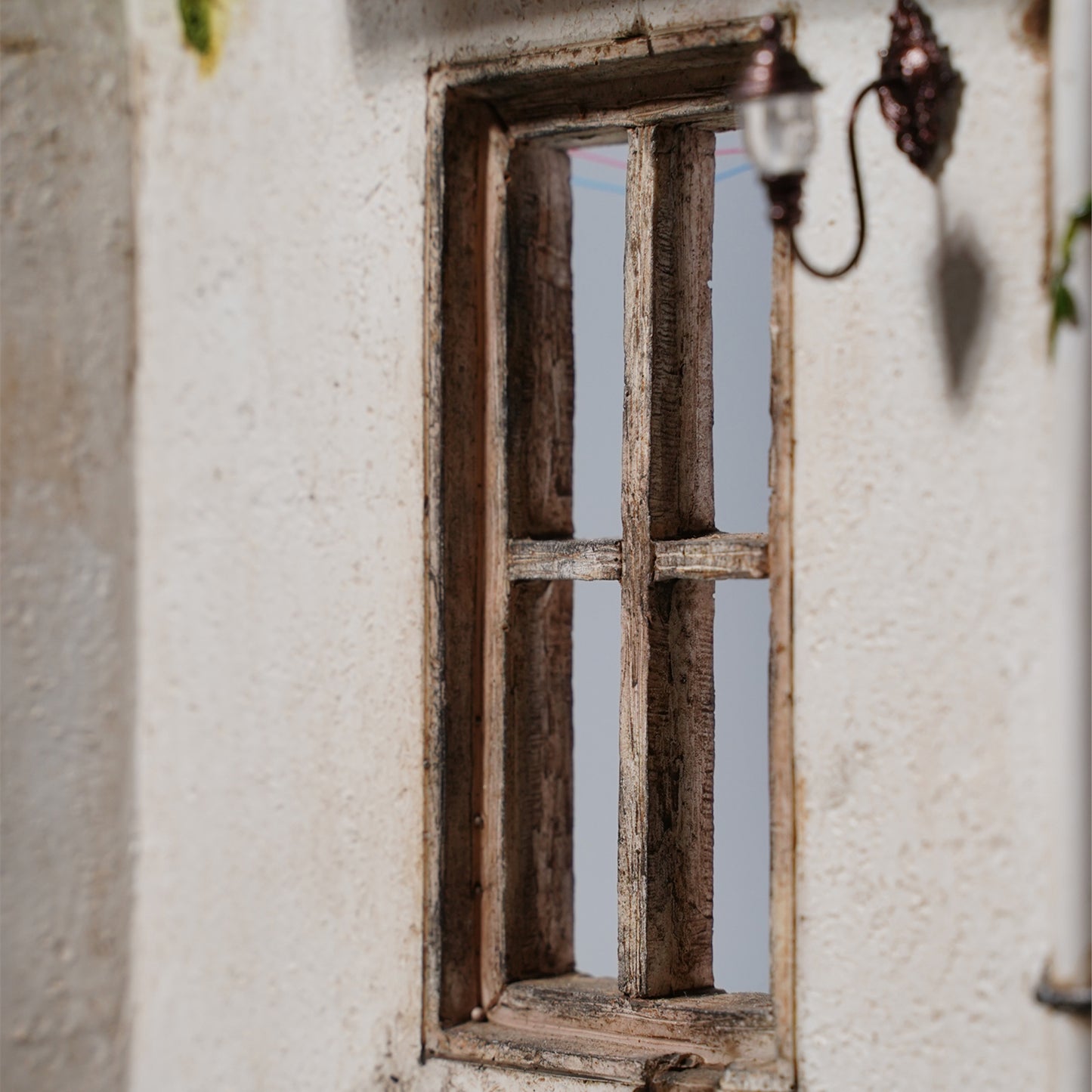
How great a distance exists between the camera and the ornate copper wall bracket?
1.31 meters

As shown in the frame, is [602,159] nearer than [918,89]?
No

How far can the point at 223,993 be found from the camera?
1.77 meters

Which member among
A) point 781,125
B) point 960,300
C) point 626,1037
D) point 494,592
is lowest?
point 626,1037

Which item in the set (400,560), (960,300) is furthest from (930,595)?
(400,560)

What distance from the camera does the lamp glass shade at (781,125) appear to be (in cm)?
121

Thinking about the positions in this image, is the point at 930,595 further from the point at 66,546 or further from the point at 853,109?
the point at 66,546

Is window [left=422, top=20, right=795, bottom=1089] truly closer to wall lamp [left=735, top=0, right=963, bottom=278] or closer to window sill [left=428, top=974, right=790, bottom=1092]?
window sill [left=428, top=974, right=790, bottom=1092]

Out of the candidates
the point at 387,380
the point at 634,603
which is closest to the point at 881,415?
the point at 634,603

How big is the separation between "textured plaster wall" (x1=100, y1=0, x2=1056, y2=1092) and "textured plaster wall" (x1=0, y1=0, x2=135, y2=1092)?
0.04m

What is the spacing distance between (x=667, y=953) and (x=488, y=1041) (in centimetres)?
24

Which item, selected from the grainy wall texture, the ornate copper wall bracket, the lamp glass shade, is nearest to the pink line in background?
the grainy wall texture

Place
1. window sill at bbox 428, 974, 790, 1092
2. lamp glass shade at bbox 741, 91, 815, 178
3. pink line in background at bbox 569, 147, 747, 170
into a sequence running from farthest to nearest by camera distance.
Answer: pink line in background at bbox 569, 147, 747, 170
window sill at bbox 428, 974, 790, 1092
lamp glass shade at bbox 741, 91, 815, 178

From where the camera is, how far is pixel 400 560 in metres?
1.65

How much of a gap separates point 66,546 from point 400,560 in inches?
18.7
